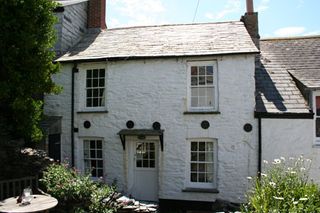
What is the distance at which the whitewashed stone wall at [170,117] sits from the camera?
10773 mm

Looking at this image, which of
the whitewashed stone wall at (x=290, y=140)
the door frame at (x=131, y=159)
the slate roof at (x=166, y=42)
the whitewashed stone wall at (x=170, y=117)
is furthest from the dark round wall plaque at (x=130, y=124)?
the whitewashed stone wall at (x=290, y=140)

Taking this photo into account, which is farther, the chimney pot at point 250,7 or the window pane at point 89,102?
the chimney pot at point 250,7

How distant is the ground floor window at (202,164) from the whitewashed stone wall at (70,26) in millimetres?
6705

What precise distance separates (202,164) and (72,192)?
492 centimetres

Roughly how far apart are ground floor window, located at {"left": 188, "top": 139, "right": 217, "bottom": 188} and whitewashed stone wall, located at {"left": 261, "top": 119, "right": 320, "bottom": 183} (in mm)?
1770

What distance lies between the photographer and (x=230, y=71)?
10945mm

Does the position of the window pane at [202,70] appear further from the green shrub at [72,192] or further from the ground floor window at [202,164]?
the green shrub at [72,192]

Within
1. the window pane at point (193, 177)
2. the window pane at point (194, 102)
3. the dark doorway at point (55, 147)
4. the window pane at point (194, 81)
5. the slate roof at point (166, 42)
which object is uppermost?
the slate roof at point (166, 42)

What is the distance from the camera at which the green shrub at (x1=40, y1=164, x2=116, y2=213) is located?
7.84 m

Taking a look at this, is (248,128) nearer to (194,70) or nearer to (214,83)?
(214,83)

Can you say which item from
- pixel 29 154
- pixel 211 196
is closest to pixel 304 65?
pixel 211 196

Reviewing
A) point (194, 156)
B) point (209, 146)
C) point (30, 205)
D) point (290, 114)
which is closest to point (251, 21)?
point (290, 114)

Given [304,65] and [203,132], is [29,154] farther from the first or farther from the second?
[304,65]

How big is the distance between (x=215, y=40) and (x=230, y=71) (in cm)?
159
